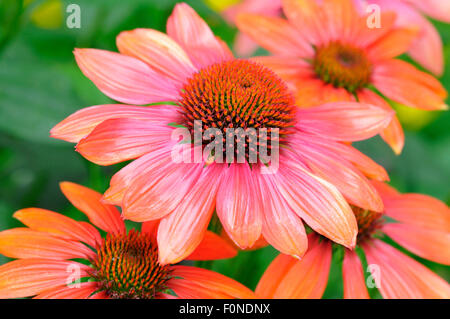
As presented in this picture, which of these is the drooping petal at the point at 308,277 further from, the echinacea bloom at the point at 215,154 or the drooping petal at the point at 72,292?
the drooping petal at the point at 72,292

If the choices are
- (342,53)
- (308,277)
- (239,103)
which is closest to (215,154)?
(239,103)

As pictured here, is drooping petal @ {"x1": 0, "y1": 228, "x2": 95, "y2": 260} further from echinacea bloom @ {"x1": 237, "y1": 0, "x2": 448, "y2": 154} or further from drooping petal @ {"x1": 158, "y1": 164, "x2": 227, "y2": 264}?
echinacea bloom @ {"x1": 237, "y1": 0, "x2": 448, "y2": 154}

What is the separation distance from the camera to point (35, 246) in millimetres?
535

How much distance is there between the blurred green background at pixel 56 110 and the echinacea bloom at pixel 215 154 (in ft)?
0.57

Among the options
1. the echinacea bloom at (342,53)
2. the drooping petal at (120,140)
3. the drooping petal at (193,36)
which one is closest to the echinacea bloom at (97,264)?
the drooping petal at (120,140)

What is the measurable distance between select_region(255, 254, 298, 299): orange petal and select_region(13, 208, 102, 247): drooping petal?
19 centimetres

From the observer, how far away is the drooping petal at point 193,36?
65cm

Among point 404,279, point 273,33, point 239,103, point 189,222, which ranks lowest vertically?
point 404,279

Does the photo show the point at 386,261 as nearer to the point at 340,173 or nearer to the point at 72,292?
the point at 340,173

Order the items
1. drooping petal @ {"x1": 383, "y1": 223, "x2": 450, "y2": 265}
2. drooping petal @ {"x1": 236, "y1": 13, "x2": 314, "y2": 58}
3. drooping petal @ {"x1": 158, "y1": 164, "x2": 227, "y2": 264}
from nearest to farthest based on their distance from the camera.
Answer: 1. drooping petal @ {"x1": 158, "y1": 164, "x2": 227, "y2": 264}
2. drooping petal @ {"x1": 383, "y1": 223, "x2": 450, "y2": 265}
3. drooping petal @ {"x1": 236, "y1": 13, "x2": 314, "y2": 58}

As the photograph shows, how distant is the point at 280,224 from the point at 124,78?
25cm

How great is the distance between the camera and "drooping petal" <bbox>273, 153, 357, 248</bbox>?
0.49 meters

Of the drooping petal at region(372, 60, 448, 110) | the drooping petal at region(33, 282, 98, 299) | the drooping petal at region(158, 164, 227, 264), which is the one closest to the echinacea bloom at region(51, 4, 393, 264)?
the drooping petal at region(158, 164, 227, 264)

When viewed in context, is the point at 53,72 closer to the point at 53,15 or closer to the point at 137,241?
the point at 53,15
